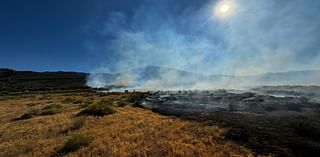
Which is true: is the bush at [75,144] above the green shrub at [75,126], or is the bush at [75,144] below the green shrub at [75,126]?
below

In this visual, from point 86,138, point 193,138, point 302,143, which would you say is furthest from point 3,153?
point 302,143

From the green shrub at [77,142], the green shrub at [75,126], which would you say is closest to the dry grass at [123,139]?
the green shrub at [75,126]

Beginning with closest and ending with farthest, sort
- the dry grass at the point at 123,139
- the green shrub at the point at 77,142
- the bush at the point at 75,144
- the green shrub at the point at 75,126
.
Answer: the dry grass at the point at 123,139 → the bush at the point at 75,144 → the green shrub at the point at 77,142 → the green shrub at the point at 75,126

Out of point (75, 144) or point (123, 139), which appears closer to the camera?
point (75, 144)

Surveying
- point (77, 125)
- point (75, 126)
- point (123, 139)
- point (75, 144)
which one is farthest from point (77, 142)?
point (77, 125)

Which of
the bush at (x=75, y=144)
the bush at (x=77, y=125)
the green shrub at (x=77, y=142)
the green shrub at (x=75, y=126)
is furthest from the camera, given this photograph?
the bush at (x=77, y=125)

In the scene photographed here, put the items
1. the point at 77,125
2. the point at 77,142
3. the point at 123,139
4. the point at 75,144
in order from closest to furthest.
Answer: the point at 75,144 < the point at 77,142 < the point at 123,139 < the point at 77,125

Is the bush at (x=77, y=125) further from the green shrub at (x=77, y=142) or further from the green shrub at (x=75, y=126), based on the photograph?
the green shrub at (x=77, y=142)

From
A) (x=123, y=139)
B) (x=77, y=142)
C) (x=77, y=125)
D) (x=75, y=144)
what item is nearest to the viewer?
(x=75, y=144)

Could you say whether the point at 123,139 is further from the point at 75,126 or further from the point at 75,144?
the point at 75,126

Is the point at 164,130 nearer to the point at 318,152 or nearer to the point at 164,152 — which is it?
the point at 164,152

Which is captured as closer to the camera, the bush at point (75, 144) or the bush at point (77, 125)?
the bush at point (75, 144)

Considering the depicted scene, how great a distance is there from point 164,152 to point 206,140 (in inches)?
104

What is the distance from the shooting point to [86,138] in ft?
44.0
